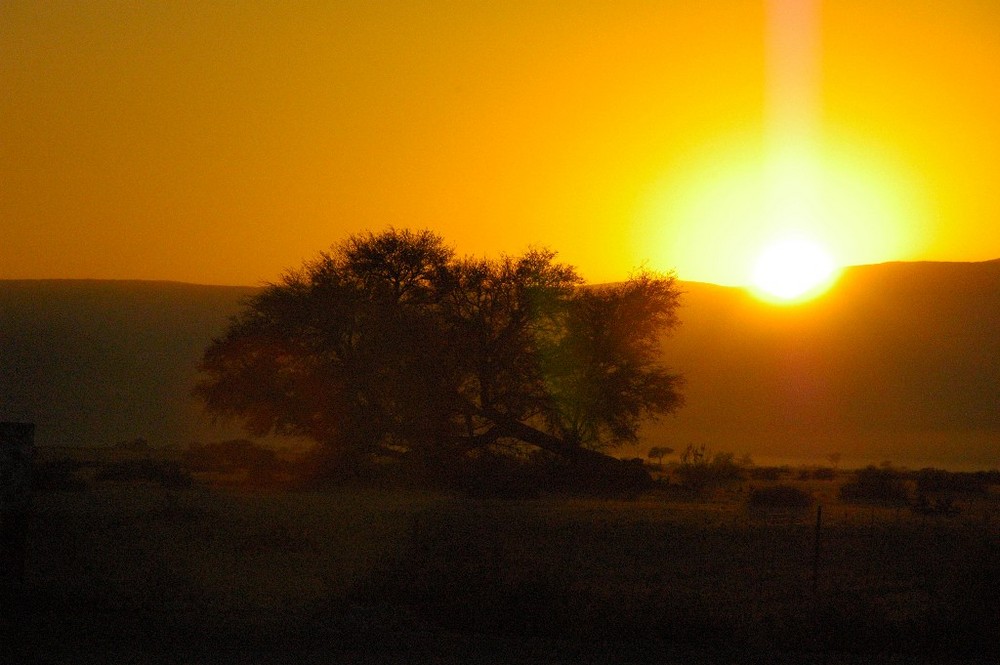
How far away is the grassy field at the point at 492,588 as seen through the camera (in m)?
11.6

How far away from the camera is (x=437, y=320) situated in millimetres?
→ 30578

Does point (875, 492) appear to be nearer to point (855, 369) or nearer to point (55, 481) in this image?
point (55, 481)

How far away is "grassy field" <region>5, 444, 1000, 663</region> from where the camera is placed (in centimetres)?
1157

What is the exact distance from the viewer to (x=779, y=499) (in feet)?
88.7

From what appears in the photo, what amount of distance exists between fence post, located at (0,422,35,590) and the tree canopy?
52.7ft

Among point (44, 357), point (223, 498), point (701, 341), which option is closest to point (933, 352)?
point (701, 341)

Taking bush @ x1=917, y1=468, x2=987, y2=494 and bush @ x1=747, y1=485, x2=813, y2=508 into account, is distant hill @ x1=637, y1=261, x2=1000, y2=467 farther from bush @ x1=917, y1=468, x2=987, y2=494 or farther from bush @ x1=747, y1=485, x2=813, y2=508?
bush @ x1=747, y1=485, x2=813, y2=508

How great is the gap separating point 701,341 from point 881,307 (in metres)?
15.1

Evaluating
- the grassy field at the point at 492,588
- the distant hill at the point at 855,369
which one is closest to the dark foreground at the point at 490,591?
the grassy field at the point at 492,588

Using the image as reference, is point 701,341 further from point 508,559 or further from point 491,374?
point 508,559

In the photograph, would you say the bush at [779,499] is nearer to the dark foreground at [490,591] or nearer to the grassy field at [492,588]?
the grassy field at [492,588]

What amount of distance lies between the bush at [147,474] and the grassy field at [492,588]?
659 cm

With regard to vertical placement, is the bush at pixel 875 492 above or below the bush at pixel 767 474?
below

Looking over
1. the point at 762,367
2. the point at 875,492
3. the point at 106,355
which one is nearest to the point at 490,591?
the point at 875,492
